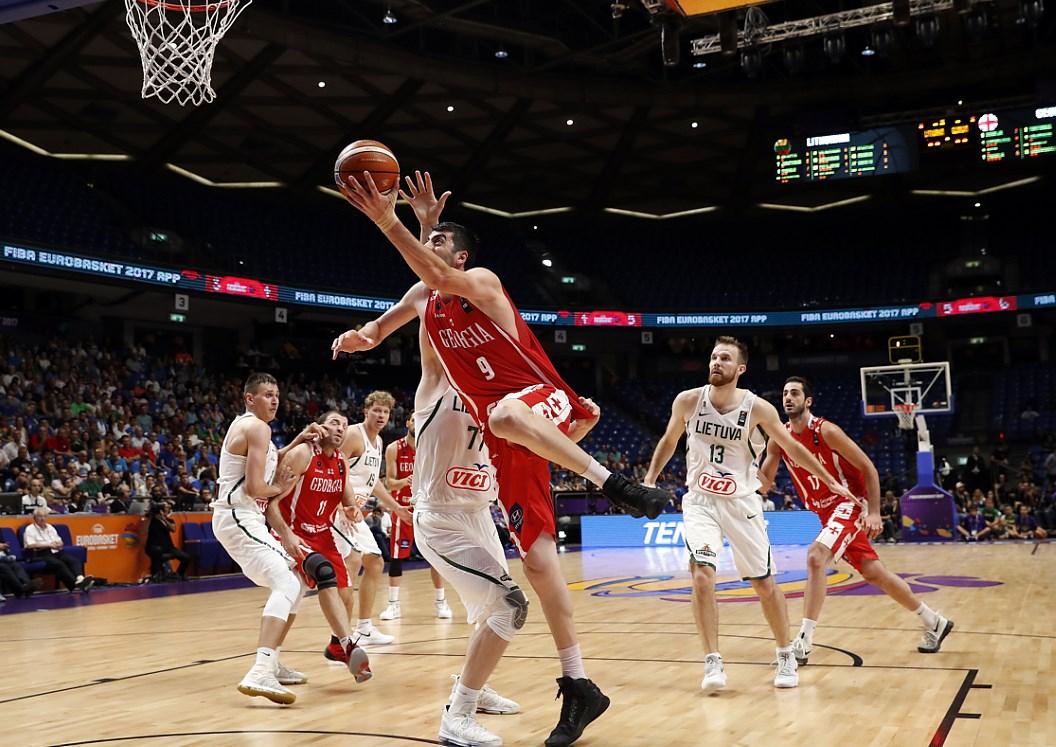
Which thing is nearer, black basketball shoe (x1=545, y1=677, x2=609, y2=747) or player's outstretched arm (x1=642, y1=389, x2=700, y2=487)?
black basketball shoe (x1=545, y1=677, x2=609, y2=747)

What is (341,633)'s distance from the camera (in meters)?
6.15

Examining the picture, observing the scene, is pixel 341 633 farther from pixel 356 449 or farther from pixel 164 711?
pixel 356 449

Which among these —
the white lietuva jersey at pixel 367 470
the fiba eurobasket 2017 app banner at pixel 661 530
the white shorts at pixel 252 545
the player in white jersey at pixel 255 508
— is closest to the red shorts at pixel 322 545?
the player in white jersey at pixel 255 508

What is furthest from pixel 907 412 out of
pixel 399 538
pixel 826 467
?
pixel 826 467

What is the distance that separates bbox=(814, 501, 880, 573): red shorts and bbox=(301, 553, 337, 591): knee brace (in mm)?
3251

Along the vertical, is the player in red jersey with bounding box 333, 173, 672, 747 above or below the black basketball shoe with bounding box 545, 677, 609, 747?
above

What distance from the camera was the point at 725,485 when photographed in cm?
612

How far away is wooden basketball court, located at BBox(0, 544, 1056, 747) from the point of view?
15.2 feet

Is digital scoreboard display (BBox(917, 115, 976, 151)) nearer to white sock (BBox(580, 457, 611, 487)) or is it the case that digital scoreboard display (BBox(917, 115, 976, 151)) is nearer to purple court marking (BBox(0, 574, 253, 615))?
purple court marking (BBox(0, 574, 253, 615))

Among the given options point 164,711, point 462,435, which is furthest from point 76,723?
point 462,435

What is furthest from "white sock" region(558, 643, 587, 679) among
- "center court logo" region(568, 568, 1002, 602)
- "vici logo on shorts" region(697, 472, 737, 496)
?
"center court logo" region(568, 568, 1002, 602)

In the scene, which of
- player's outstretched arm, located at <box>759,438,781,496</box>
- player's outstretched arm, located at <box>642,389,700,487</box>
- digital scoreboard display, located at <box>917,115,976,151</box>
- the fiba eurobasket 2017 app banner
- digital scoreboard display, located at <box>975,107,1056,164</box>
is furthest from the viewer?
digital scoreboard display, located at <box>917,115,976,151</box>

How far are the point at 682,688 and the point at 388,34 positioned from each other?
19230mm

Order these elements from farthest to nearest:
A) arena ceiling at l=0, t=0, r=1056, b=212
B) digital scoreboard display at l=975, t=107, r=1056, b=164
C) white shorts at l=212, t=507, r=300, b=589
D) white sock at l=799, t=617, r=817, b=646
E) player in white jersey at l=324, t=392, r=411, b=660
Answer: digital scoreboard display at l=975, t=107, r=1056, b=164
arena ceiling at l=0, t=0, r=1056, b=212
player in white jersey at l=324, t=392, r=411, b=660
white sock at l=799, t=617, r=817, b=646
white shorts at l=212, t=507, r=300, b=589
